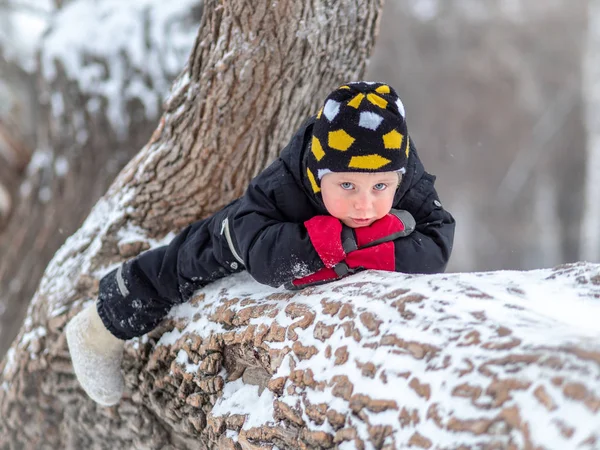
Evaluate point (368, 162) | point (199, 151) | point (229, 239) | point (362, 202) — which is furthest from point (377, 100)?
point (199, 151)

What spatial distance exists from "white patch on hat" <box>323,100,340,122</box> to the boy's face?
15 cm

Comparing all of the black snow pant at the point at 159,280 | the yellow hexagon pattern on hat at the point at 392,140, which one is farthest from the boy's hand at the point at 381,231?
the black snow pant at the point at 159,280

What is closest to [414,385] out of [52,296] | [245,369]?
[245,369]

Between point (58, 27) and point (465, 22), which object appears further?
point (465, 22)

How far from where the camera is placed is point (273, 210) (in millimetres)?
1736

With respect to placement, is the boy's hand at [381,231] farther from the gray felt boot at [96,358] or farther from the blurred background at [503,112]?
the blurred background at [503,112]

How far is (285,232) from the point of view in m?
1.63

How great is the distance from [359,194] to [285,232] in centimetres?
24

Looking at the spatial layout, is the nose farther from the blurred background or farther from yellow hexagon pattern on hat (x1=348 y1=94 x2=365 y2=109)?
the blurred background

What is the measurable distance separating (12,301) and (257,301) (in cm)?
279

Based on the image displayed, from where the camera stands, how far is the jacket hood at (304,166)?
1697 millimetres

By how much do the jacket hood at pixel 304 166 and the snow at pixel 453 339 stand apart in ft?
0.86

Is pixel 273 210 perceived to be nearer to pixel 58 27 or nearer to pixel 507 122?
pixel 58 27

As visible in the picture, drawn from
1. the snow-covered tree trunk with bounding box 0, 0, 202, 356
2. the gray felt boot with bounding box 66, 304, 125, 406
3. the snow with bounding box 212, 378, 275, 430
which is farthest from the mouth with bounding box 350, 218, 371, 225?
the snow-covered tree trunk with bounding box 0, 0, 202, 356
